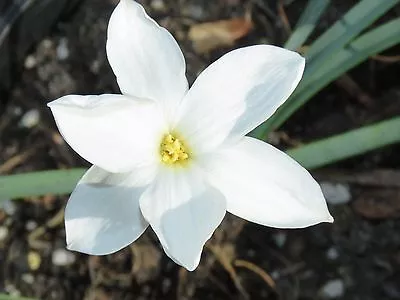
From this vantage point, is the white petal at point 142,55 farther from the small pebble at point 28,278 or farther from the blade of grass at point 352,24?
the small pebble at point 28,278

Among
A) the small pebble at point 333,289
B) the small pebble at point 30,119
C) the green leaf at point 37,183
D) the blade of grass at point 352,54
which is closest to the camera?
the green leaf at point 37,183

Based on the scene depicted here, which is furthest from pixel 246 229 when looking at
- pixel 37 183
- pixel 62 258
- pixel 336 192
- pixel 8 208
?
pixel 37 183

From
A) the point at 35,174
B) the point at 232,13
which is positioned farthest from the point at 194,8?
the point at 35,174

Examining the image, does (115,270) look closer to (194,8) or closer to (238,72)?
(194,8)

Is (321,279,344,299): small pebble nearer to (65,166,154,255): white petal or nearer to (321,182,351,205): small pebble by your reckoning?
(321,182,351,205): small pebble

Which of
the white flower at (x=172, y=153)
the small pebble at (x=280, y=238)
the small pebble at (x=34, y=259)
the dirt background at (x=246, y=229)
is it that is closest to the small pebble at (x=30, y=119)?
the dirt background at (x=246, y=229)

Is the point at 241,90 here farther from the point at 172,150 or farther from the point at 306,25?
Answer: the point at 306,25
